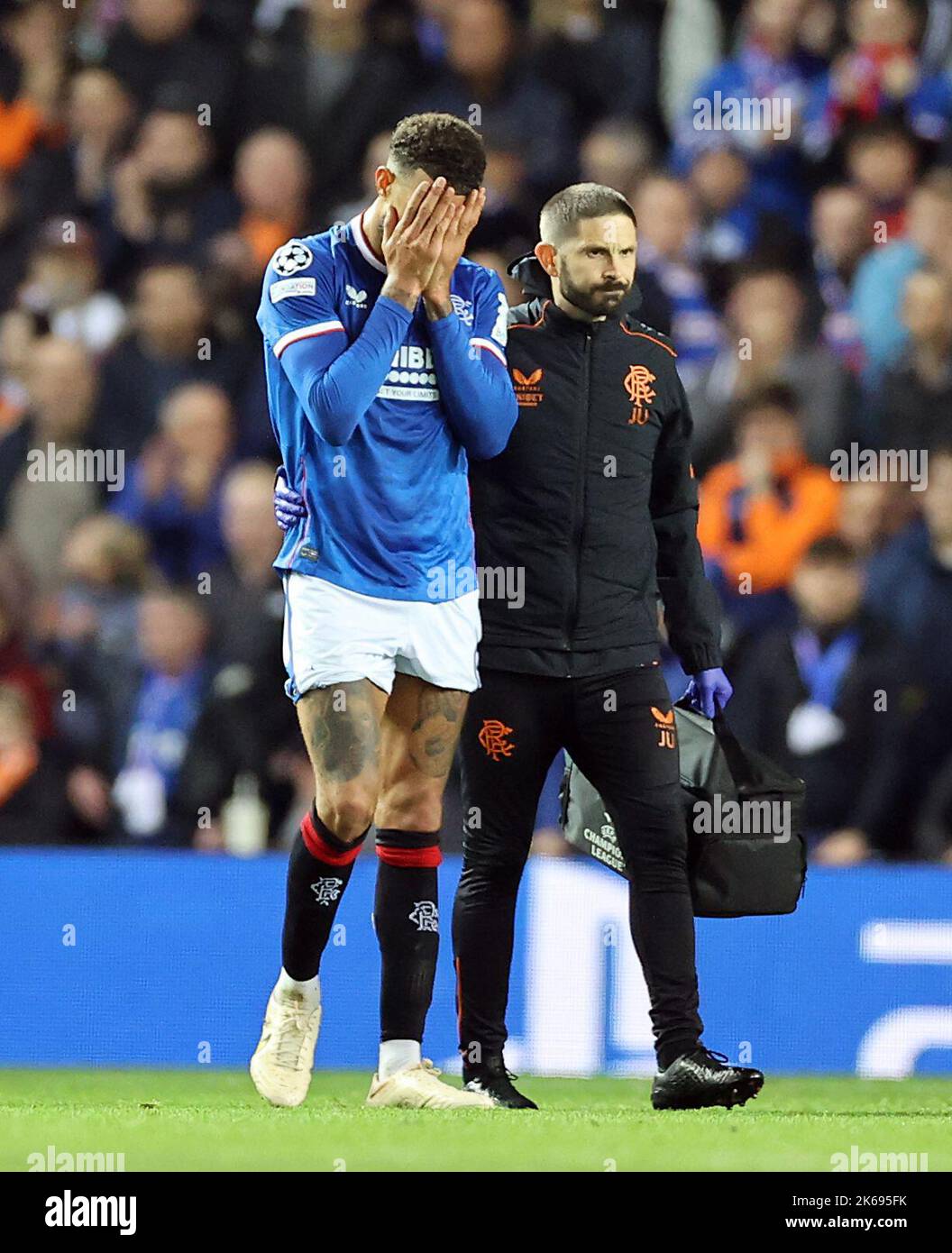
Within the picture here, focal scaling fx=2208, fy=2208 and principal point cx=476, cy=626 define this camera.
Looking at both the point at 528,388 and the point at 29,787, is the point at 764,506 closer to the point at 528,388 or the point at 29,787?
the point at 29,787

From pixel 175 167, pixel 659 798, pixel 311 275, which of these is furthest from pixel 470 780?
pixel 175 167

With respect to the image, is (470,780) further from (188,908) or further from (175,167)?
(175,167)

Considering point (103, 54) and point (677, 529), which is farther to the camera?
point (103, 54)

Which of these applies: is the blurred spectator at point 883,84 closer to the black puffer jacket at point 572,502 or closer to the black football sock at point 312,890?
the black puffer jacket at point 572,502

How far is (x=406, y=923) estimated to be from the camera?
4992 mm

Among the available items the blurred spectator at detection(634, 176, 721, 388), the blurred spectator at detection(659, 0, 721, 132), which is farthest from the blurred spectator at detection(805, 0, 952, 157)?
the blurred spectator at detection(634, 176, 721, 388)

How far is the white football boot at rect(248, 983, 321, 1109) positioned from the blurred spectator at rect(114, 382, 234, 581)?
3948 millimetres

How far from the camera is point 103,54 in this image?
9.63 m

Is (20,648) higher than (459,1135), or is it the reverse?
(20,648)

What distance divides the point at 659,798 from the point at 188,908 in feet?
7.96

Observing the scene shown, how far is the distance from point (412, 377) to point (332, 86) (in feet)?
16.1

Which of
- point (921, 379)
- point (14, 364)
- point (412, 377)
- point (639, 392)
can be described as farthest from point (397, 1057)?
point (14, 364)

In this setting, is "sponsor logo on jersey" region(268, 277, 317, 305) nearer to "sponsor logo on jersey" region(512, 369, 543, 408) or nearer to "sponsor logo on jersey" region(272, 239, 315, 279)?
"sponsor logo on jersey" region(272, 239, 315, 279)

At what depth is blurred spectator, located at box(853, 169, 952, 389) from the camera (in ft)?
28.2
